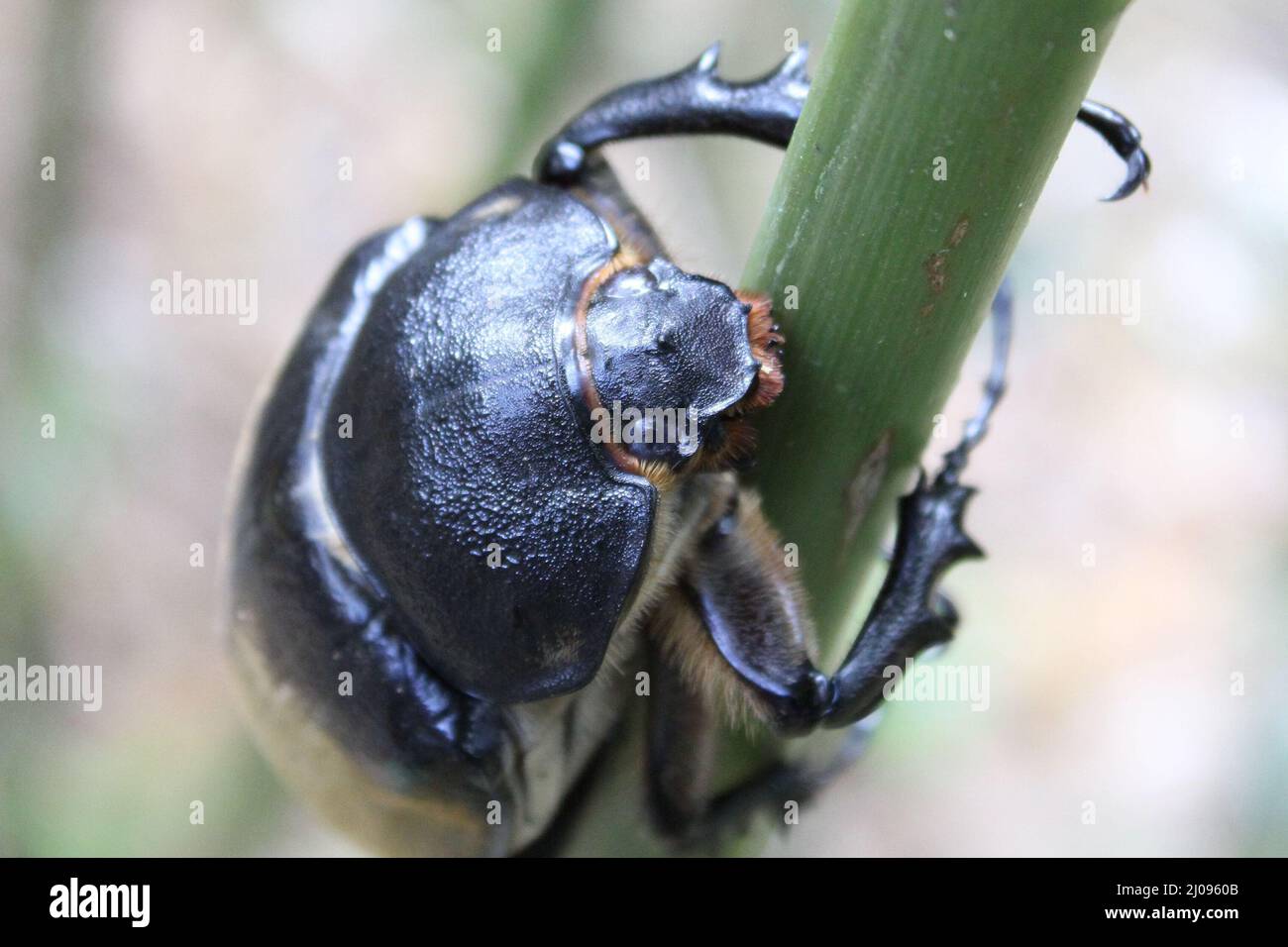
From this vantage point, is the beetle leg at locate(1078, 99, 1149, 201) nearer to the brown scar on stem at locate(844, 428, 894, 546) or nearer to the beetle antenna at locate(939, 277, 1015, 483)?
the beetle antenna at locate(939, 277, 1015, 483)

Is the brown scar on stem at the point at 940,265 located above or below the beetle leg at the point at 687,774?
above

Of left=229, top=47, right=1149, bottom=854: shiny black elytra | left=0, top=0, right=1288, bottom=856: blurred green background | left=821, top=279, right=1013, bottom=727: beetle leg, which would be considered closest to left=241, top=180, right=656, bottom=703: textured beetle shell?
left=229, top=47, right=1149, bottom=854: shiny black elytra

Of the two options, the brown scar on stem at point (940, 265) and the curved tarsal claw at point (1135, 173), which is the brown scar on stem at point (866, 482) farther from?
the curved tarsal claw at point (1135, 173)

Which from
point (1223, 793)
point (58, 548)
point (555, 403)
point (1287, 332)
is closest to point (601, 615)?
point (555, 403)

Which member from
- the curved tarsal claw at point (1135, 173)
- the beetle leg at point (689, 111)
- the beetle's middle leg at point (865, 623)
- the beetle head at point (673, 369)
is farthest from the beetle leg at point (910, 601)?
the beetle leg at point (689, 111)

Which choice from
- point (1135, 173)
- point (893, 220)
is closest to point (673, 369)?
point (893, 220)
